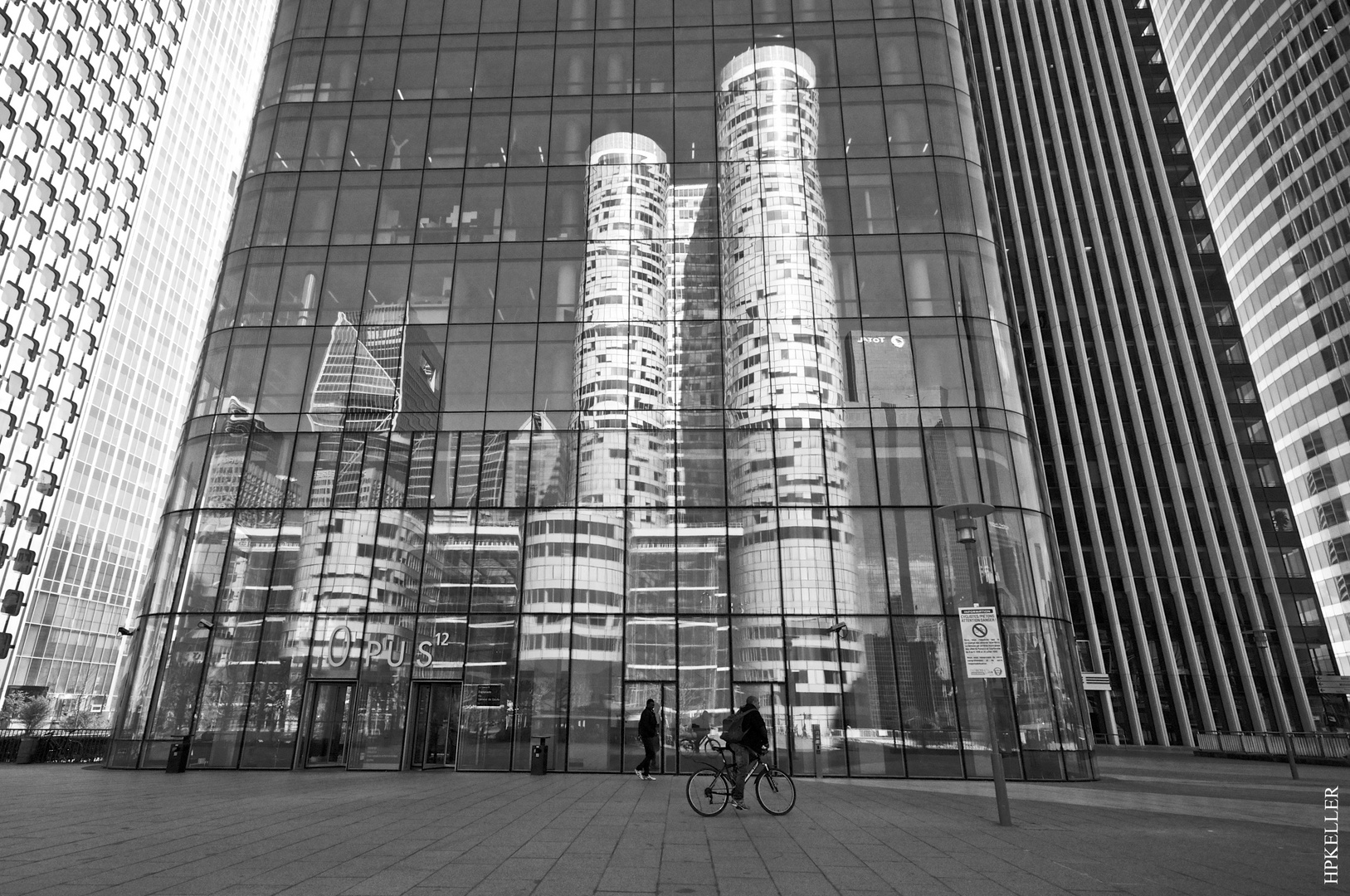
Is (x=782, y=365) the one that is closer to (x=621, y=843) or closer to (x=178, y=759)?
(x=621, y=843)

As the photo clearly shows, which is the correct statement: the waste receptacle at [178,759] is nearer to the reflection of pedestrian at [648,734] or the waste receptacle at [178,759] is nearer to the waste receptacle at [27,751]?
the waste receptacle at [27,751]

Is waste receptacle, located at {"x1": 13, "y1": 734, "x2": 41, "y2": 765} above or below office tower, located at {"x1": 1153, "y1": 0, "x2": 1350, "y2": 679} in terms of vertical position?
below

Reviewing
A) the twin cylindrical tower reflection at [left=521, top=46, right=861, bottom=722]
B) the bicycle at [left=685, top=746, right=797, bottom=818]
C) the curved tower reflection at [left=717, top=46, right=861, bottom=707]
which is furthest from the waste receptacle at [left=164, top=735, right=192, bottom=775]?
the bicycle at [left=685, top=746, right=797, bottom=818]

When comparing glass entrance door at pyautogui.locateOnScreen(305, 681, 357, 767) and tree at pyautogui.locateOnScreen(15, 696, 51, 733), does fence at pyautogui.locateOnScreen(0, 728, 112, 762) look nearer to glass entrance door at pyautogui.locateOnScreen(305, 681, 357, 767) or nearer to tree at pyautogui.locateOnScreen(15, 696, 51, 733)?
glass entrance door at pyautogui.locateOnScreen(305, 681, 357, 767)

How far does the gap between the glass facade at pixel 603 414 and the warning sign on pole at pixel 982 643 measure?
10.1m

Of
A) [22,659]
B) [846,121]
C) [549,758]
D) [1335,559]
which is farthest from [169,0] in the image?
[1335,559]

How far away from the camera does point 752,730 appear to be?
1233 centimetres

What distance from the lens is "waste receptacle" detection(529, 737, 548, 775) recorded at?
70.6 ft

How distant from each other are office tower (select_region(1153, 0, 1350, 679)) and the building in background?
9877 cm

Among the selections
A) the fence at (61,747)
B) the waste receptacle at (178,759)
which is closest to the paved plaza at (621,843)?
the waste receptacle at (178,759)

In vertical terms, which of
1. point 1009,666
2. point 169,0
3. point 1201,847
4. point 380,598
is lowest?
point 1201,847

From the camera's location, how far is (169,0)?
8425 cm

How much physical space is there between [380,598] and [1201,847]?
21.5 metres

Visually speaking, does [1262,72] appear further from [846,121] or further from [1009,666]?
[1009,666]
